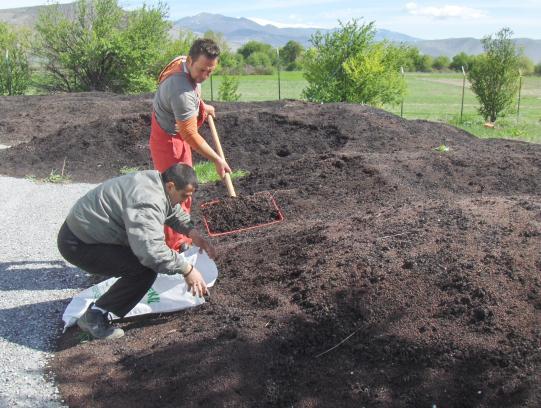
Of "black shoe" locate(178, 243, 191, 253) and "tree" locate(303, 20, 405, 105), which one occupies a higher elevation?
"tree" locate(303, 20, 405, 105)

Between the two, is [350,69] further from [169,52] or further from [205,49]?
[205,49]

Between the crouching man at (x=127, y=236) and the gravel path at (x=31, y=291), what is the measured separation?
44cm

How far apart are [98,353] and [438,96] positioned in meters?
29.7

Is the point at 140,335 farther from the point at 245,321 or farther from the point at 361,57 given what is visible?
the point at 361,57

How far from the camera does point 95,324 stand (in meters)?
3.93

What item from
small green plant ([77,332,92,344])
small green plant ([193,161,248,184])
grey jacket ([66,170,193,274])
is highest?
grey jacket ([66,170,193,274])

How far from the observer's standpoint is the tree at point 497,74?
636 inches

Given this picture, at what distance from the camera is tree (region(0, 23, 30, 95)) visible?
21.7 metres

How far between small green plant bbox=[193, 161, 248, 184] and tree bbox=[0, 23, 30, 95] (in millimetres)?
15146

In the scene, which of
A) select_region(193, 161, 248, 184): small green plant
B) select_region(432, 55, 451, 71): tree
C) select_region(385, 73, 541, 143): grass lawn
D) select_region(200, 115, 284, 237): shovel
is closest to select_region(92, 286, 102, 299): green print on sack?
select_region(200, 115, 284, 237): shovel

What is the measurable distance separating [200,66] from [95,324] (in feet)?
6.41

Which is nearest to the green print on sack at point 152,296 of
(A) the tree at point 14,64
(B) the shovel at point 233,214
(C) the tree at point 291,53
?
(B) the shovel at point 233,214

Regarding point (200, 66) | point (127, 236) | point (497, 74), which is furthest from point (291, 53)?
point (127, 236)

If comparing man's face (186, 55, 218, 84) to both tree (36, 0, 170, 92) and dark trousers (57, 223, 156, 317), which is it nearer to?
dark trousers (57, 223, 156, 317)
